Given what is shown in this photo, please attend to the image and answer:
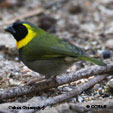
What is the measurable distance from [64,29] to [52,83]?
266 centimetres

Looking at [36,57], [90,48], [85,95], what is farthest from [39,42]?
[90,48]

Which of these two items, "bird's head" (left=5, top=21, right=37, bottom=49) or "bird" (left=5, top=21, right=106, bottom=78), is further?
"bird's head" (left=5, top=21, right=37, bottom=49)

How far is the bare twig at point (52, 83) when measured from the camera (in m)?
3.33

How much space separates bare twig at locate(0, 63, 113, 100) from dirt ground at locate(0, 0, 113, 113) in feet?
0.38

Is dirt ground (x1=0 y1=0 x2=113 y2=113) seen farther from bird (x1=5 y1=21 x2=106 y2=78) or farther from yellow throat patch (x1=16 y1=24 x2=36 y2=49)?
yellow throat patch (x1=16 y1=24 x2=36 y2=49)

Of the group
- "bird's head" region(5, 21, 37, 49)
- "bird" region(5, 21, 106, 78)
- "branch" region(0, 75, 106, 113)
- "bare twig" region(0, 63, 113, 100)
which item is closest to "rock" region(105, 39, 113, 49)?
"bare twig" region(0, 63, 113, 100)

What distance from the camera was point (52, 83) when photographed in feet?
12.1

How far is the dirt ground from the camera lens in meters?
3.98

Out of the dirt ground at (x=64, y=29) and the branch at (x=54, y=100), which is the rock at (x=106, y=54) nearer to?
the dirt ground at (x=64, y=29)

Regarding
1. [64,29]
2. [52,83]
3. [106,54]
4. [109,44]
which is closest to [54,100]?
[52,83]

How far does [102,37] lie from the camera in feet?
19.0

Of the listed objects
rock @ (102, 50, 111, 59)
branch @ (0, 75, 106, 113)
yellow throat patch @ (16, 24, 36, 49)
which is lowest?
branch @ (0, 75, 106, 113)

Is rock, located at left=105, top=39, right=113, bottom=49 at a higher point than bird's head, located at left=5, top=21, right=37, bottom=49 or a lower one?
lower

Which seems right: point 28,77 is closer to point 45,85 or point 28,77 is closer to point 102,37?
point 45,85
